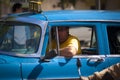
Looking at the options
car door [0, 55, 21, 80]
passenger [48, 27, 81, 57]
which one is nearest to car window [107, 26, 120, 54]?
passenger [48, 27, 81, 57]

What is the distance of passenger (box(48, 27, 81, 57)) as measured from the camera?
5.61m

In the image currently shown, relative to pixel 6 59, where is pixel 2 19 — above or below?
above

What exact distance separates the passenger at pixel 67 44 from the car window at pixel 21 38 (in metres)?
0.25

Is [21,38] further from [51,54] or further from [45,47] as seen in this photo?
[51,54]

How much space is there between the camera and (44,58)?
5.43 meters

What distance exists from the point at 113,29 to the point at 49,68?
1.06 meters

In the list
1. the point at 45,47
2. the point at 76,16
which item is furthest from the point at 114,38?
the point at 45,47

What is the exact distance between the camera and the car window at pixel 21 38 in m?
5.58

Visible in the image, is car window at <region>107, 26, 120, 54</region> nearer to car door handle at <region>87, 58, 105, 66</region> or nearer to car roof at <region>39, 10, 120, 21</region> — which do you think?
car roof at <region>39, 10, 120, 21</region>

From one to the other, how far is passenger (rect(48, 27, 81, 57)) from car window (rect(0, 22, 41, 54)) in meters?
0.25

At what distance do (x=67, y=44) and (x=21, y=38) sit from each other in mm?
632

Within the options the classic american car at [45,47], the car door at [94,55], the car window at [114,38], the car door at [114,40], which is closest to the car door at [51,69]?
the classic american car at [45,47]

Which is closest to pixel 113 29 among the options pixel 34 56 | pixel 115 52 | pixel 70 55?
pixel 115 52

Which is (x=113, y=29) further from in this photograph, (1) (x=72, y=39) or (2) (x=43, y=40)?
(2) (x=43, y=40)
